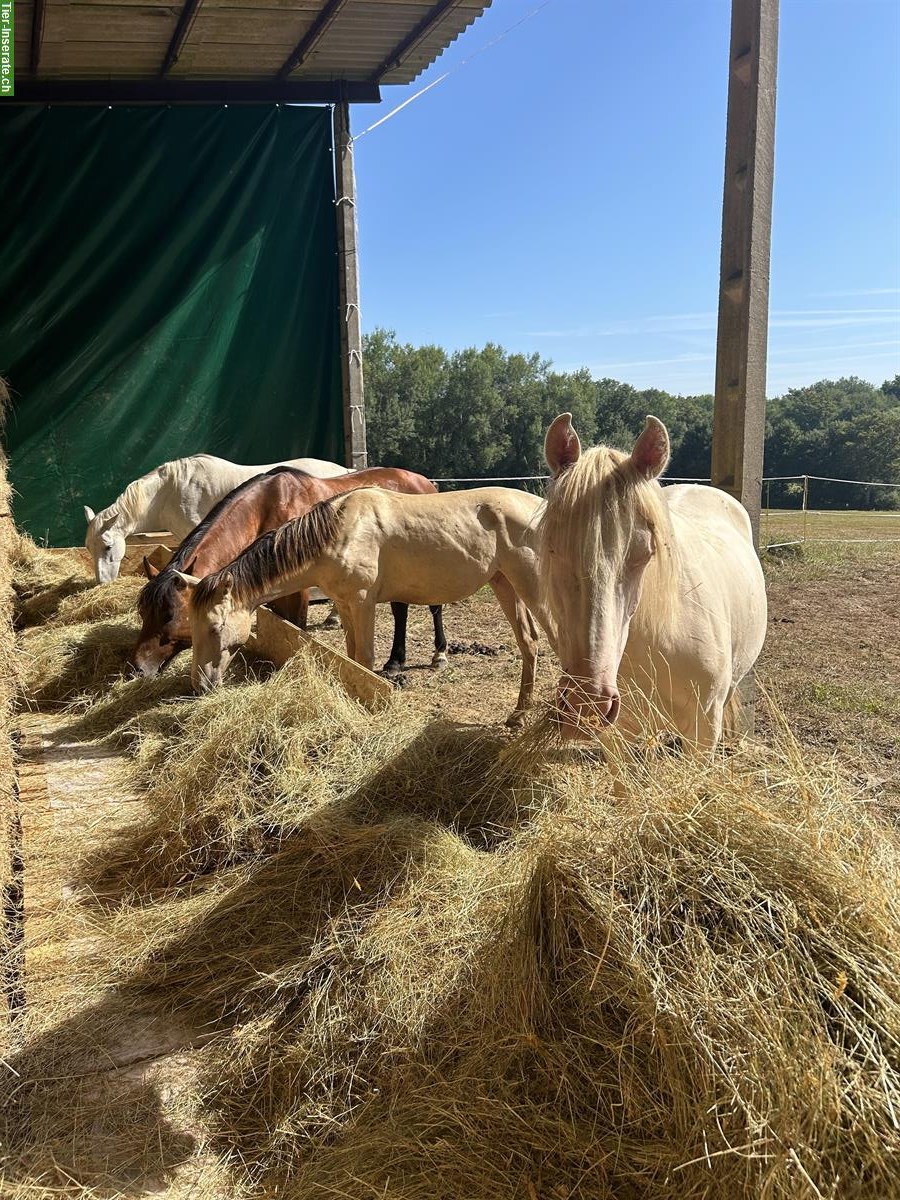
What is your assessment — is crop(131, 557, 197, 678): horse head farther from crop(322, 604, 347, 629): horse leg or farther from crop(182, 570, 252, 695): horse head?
crop(322, 604, 347, 629): horse leg

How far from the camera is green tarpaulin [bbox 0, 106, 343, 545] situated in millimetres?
7191

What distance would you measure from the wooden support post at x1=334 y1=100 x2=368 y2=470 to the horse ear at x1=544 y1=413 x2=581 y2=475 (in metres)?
5.69

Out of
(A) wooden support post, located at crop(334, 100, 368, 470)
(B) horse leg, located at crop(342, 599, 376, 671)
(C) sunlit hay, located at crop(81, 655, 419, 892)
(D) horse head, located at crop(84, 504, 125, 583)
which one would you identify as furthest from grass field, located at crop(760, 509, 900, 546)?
(C) sunlit hay, located at crop(81, 655, 419, 892)

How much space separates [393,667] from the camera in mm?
5441

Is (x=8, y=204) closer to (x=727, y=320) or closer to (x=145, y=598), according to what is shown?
(x=145, y=598)

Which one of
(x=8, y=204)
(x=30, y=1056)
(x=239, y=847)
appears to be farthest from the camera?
(x=8, y=204)

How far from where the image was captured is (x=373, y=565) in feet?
14.0

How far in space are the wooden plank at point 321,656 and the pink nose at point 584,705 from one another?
1.61 m

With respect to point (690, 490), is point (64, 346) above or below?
above

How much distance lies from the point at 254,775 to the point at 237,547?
2.38m

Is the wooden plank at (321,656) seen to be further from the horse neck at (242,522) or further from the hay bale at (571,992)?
the hay bale at (571,992)

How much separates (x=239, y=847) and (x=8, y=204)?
7085mm

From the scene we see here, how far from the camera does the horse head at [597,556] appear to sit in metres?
1.77

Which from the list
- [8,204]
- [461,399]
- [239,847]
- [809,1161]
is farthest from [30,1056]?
[461,399]
